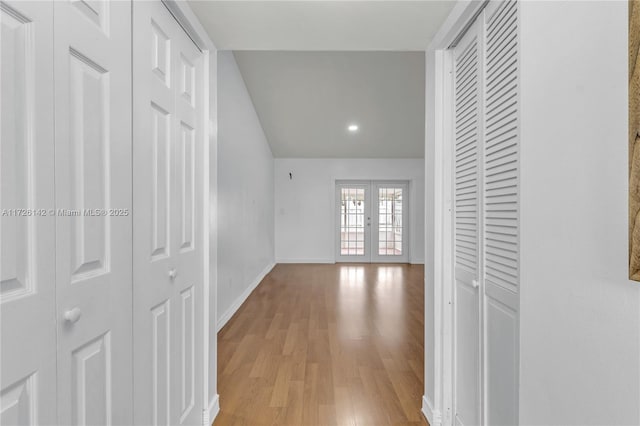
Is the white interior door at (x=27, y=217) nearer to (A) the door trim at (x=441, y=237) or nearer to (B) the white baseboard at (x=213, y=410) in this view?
(B) the white baseboard at (x=213, y=410)

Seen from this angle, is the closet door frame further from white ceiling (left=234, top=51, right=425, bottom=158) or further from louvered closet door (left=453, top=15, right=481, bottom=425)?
white ceiling (left=234, top=51, right=425, bottom=158)

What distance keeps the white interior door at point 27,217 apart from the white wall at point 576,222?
4.17 ft

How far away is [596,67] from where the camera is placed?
2.61ft

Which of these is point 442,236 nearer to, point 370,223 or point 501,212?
point 501,212

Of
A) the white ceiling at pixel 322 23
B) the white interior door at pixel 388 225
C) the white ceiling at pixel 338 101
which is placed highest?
the white ceiling at pixel 338 101

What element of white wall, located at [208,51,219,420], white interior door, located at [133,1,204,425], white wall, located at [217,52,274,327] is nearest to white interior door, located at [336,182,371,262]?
white wall, located at [217,52,274,327]

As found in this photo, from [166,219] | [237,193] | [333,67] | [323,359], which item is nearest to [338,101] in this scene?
[333,67]

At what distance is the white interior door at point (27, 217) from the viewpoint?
2.35 feet

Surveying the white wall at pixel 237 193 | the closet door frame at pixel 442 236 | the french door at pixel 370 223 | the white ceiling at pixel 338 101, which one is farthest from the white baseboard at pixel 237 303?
the white ceiling at pixel 338 101

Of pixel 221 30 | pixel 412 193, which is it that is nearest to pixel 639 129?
pixel 221 30

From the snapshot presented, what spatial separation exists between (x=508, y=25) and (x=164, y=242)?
1575 millimetres

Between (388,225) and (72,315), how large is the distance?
7594 mm

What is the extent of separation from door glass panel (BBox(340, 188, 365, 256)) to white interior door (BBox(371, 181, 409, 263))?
28cm

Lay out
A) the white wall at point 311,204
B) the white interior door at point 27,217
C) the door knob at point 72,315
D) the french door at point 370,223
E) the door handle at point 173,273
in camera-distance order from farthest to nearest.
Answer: the french door at point 370,223 → the white wall at point 311,204 → the door handle at point 173,273 → the door knob at point 72,315 → the white interior door at point 27,217
